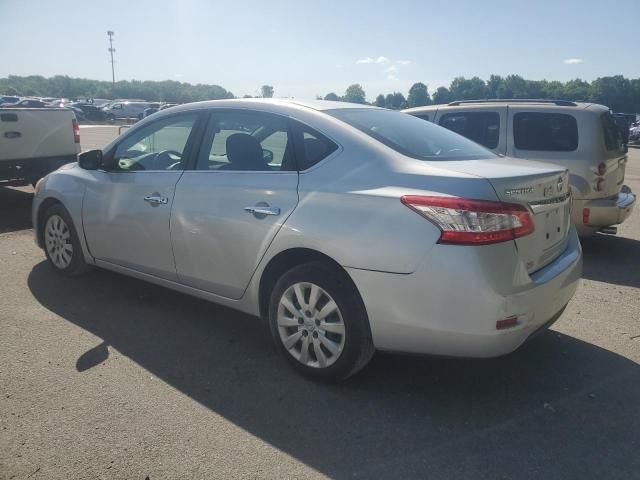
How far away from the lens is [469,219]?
266cm

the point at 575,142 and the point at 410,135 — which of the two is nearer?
the point at 410,135

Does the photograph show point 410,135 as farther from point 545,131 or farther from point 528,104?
point 528,104

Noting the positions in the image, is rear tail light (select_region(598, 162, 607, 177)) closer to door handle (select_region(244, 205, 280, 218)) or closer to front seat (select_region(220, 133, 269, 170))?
front seat (select_region(220, 133, 269, 170))

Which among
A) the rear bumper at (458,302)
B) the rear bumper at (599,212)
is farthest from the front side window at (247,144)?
the rear bumper at (599,212)

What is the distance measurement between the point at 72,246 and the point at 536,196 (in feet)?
13.2

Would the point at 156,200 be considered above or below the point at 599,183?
above

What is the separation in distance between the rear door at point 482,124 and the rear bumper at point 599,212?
1160mm

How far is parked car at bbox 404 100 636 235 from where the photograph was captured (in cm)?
612

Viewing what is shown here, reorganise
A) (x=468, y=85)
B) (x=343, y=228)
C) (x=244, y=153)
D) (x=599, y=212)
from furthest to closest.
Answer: (x=468, y=85) < (x=599, y=212) < (x=244, y=153) < (x=343, y=228)

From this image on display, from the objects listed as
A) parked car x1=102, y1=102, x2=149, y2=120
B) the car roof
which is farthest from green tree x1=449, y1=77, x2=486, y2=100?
the car roof

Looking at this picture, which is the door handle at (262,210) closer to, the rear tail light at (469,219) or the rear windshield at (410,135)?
the rear windshield at (410,135)

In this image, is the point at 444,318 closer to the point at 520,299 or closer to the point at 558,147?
the point at 520,299

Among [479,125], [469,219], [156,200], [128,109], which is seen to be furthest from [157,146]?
[128,109]

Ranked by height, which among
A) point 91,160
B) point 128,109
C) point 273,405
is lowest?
point 273,405
